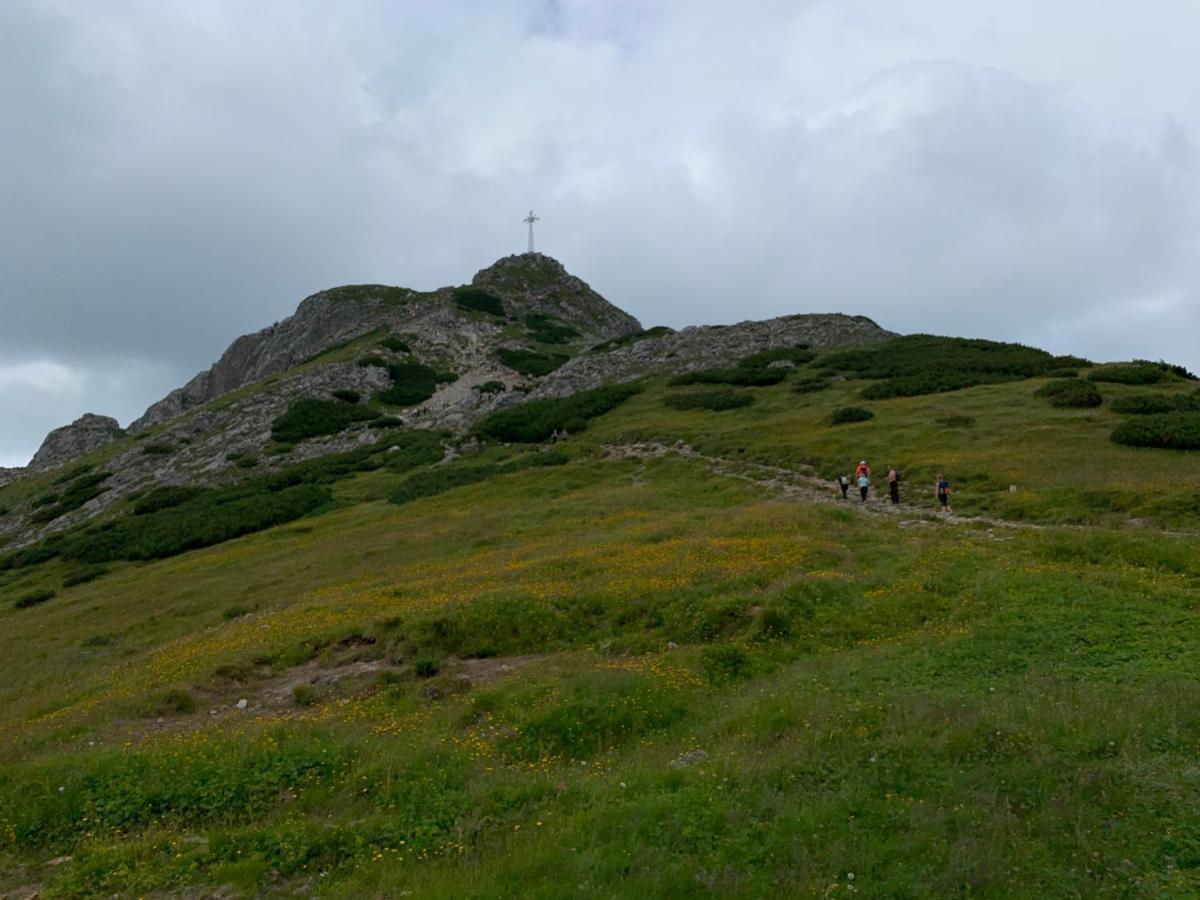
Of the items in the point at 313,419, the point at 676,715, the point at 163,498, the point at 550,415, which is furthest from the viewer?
the point at 313,419

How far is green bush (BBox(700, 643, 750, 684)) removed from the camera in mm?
16156

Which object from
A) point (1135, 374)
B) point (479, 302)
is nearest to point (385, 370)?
point (479, 302)

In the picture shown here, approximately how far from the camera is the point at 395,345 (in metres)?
110

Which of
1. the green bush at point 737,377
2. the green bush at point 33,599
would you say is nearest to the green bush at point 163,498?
the green bush at point 33,599

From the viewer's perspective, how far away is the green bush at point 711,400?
6059 centimetres

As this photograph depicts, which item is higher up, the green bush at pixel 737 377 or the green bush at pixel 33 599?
the green bush at pixel 737 377

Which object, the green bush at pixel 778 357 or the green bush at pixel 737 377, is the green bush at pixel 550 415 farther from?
the green bush at pixel 778 357

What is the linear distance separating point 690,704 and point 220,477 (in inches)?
2632

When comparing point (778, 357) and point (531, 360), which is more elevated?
point (531, 360)

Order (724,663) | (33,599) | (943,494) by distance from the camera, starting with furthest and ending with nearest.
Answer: (33,599) < (943,494) < (724,663)

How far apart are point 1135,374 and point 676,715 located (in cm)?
4840

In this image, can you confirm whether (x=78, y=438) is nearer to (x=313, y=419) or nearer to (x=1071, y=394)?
(x=313, y=419)

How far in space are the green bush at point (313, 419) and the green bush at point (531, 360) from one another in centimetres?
2325

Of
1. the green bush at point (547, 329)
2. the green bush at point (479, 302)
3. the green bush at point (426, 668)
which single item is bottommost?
the green bush at point (426, 668)
